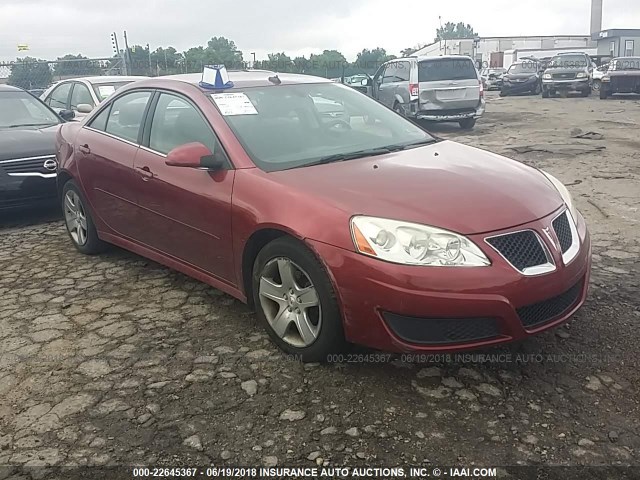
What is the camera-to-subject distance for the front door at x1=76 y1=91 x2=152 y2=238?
441cm

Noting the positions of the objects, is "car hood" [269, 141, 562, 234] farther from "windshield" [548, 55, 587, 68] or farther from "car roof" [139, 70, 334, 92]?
"windshield" [548, 55, 587, 68]

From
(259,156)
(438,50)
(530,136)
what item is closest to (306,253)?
(259,156)

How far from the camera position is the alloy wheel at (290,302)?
3.17 meters

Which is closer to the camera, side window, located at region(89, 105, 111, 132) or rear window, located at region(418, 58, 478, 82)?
side window, located at region(89, 105, 111, 132)

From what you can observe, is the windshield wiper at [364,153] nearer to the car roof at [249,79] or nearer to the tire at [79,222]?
the car roof at [249,79]

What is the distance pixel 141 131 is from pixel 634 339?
3384 mm

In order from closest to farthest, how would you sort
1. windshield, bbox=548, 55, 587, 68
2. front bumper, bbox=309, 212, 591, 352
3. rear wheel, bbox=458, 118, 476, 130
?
front bumper, bbox=309, 212, 591, 352
rear wheel, bbox=458, 118, 476, 130
windshield, bbox=548, 55, 587, 68

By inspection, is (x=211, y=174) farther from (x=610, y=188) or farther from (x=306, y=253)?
(x=610, y=188)

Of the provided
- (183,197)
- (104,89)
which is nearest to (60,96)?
(104,89)

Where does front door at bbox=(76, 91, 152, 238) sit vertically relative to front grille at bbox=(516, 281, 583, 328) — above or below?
above

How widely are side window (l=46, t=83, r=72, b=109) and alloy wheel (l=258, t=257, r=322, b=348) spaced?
7.76m

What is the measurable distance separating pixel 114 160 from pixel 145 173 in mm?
519

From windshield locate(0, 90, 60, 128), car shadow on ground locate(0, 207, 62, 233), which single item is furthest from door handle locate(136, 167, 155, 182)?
windshield locate(0, 90, 60, 128)

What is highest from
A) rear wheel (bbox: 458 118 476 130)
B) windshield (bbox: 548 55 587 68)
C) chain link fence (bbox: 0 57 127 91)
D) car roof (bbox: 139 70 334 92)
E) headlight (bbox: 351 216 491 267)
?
chain link fence (bbox: 0 57 127 91)
